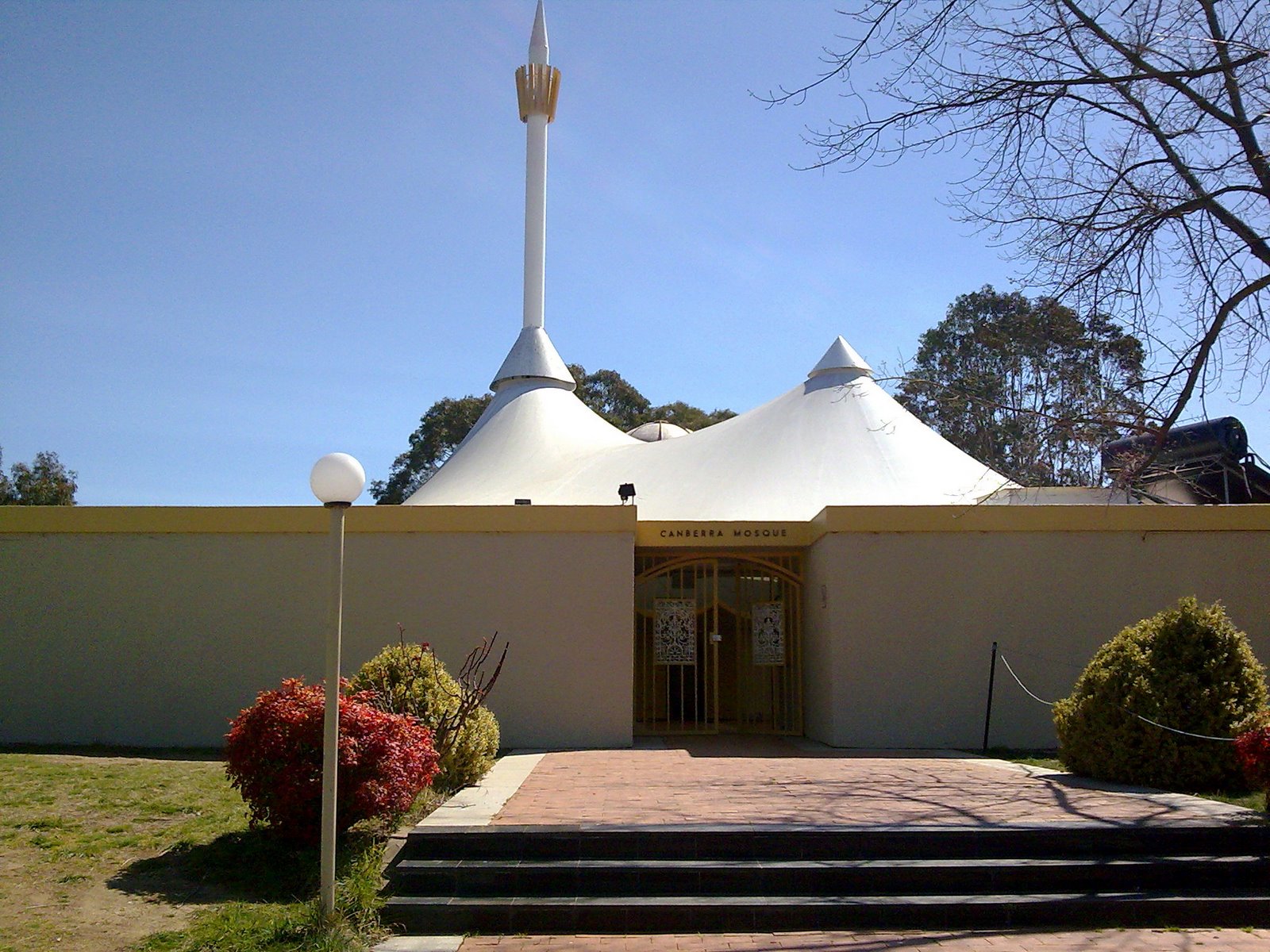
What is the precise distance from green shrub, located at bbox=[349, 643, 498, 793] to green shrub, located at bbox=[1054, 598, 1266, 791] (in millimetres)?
4698

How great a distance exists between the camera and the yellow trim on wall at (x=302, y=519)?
37.1 feet

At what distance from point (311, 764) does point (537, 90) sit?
89.5 feet

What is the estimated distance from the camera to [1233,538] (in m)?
11.5

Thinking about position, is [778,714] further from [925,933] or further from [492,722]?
[925,933]

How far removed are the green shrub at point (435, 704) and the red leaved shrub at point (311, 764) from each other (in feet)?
3.77

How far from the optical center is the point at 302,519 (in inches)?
451

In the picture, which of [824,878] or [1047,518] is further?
[1047,518]

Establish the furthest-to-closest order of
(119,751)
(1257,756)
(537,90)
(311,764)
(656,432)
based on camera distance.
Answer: (537,90), (656,432), (119,751), (1257,756), (311,764)

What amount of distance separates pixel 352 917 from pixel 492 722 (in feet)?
11.2

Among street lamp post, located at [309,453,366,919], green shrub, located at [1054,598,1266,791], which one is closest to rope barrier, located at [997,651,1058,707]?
green shrub, located at [1054,598,1266,791]

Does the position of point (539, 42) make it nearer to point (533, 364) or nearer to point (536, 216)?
point (536, 216)

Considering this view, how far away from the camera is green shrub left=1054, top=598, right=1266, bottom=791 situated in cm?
746

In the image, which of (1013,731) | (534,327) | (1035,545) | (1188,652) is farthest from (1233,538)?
(534,327)

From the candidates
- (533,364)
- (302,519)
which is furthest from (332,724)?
(533,364)
